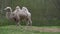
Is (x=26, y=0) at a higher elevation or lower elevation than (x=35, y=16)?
higher

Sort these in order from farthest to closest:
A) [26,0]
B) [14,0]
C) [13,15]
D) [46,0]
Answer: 1. [46,0]
2. [26,0]
3. [14,0]
4. [13,15]

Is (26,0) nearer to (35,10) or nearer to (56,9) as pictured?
(35,10)

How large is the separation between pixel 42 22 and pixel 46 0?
204cm

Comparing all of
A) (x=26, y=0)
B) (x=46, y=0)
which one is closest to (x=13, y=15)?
(x=26, y=0)

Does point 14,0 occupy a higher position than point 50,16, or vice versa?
point 14,0

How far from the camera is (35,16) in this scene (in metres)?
18.5

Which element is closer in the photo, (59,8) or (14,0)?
(14,0)

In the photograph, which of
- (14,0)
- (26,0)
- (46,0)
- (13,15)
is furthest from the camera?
(46,0)

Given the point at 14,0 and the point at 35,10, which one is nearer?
the point at 14,0

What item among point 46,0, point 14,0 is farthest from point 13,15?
point 46,0

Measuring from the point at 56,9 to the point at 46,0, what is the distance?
1.11 m

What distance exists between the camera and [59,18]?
18391 millimetres

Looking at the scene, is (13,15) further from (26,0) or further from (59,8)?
(59,8)

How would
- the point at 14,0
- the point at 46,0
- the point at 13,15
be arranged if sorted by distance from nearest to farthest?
the point at 13,15 → the point at 14,0 → the point at 46,0
